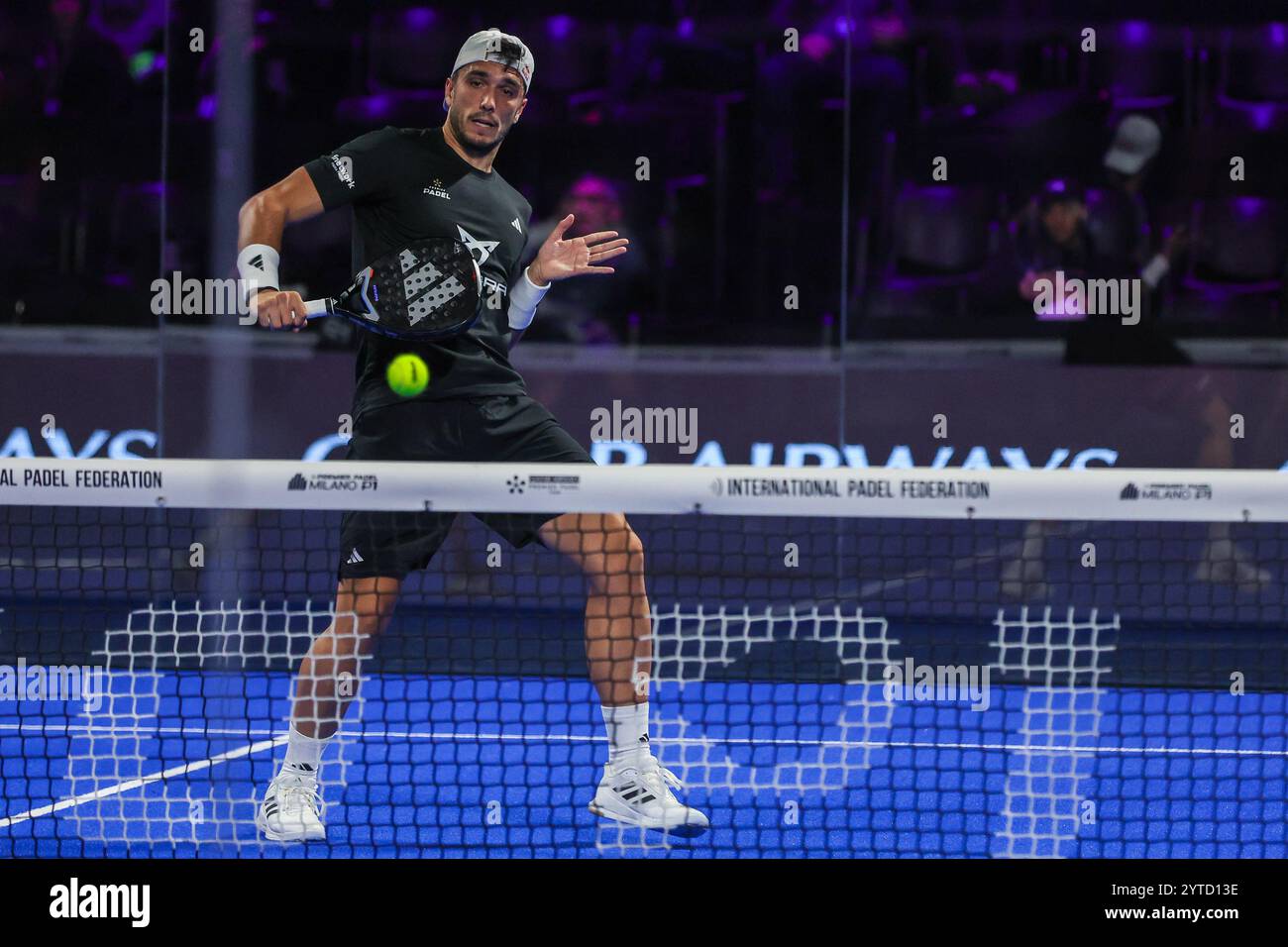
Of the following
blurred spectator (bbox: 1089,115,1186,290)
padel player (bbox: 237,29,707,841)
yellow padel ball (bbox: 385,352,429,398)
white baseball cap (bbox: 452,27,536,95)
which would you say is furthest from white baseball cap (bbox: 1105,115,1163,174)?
yellow padel ball (bbox: 385,352,429,398)

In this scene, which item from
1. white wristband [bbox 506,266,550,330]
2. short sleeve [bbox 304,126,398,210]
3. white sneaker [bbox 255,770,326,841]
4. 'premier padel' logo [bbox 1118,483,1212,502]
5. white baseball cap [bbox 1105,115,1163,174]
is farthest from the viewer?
white baseball cap [bbox 1105,115,1163,174]

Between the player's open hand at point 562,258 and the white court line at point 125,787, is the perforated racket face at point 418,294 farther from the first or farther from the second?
the white court line at point 125,787

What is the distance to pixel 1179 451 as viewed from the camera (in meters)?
6.03

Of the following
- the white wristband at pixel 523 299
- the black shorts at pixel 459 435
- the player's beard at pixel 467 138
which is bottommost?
the black shorts at pixel 459 435

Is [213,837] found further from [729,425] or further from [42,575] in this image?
[42,575]

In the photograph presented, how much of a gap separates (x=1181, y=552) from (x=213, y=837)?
398 cm

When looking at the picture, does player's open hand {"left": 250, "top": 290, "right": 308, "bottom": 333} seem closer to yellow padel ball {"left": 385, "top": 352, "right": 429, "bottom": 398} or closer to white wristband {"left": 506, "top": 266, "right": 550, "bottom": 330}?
yellow padel ball {"left": 385, "top": 352, "right": 429, "bottom": 398}

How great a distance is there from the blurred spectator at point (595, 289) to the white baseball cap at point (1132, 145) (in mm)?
1775

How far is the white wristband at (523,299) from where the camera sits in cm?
369

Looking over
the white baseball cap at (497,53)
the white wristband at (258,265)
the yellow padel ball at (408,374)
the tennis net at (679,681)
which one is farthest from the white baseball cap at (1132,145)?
the white wristband at (258,265)

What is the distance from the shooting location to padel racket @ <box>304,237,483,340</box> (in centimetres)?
329

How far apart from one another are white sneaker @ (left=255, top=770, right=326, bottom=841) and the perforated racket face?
0.91m

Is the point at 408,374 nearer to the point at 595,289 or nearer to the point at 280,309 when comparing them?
the point at 280,309
